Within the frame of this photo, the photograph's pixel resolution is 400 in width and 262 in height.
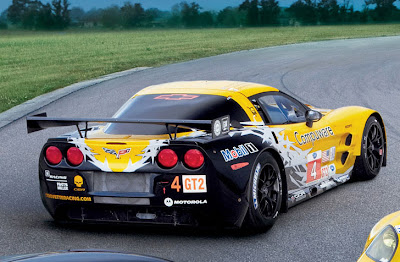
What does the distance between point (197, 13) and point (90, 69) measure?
64.2 m

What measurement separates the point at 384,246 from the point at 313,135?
3.90 meters

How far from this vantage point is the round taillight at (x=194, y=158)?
6.12 metres

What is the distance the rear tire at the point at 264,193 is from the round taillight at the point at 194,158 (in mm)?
458

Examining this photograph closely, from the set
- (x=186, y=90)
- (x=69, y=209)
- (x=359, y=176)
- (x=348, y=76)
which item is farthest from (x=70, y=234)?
(x=348, y=76)

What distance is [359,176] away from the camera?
845 centimetres

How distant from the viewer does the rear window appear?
679 centimetres

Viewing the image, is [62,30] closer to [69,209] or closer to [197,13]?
[197,13]

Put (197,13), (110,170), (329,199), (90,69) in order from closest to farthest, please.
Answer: (110,170)
(329,199)
(90,69)
(197,13)

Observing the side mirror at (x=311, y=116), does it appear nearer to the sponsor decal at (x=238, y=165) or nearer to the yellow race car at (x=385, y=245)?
the sponsor decal at (x=238, y=165)

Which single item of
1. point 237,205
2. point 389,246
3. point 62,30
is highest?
point 389,246

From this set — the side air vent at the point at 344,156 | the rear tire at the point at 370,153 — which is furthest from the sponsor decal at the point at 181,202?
the rear tire at the point at 370,153

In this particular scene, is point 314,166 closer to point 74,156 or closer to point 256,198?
point 256,198

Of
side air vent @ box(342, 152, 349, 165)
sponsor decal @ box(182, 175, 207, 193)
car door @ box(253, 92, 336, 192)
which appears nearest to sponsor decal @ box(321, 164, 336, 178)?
car door @ box(253, 92, 336, 192)

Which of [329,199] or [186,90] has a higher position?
[186,90]
